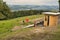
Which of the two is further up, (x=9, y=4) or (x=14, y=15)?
(x=9, y=4)

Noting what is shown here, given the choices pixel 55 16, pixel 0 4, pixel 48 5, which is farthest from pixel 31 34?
pixel 48 5

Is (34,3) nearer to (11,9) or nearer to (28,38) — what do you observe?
(11,9)

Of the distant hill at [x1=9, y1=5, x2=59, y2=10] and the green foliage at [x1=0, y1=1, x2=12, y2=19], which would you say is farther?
the distant hill at [x1=9, y1=5, x2=59, y2=10]

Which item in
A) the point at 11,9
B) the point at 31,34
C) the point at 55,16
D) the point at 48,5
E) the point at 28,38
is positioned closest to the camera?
the point at 28,38

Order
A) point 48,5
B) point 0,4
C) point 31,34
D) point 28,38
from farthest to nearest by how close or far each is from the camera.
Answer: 1. point 48,5
2. point 0,4
3. point 31,34
4. point 28,38

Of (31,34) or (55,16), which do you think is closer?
(31,34)

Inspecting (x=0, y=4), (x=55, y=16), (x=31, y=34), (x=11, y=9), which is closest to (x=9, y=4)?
(x=11, y=9)

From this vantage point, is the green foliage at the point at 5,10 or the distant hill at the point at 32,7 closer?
the green foliage at the point at 5,10

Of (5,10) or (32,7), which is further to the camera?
(32,7)

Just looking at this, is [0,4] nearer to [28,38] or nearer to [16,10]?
[16,10]
